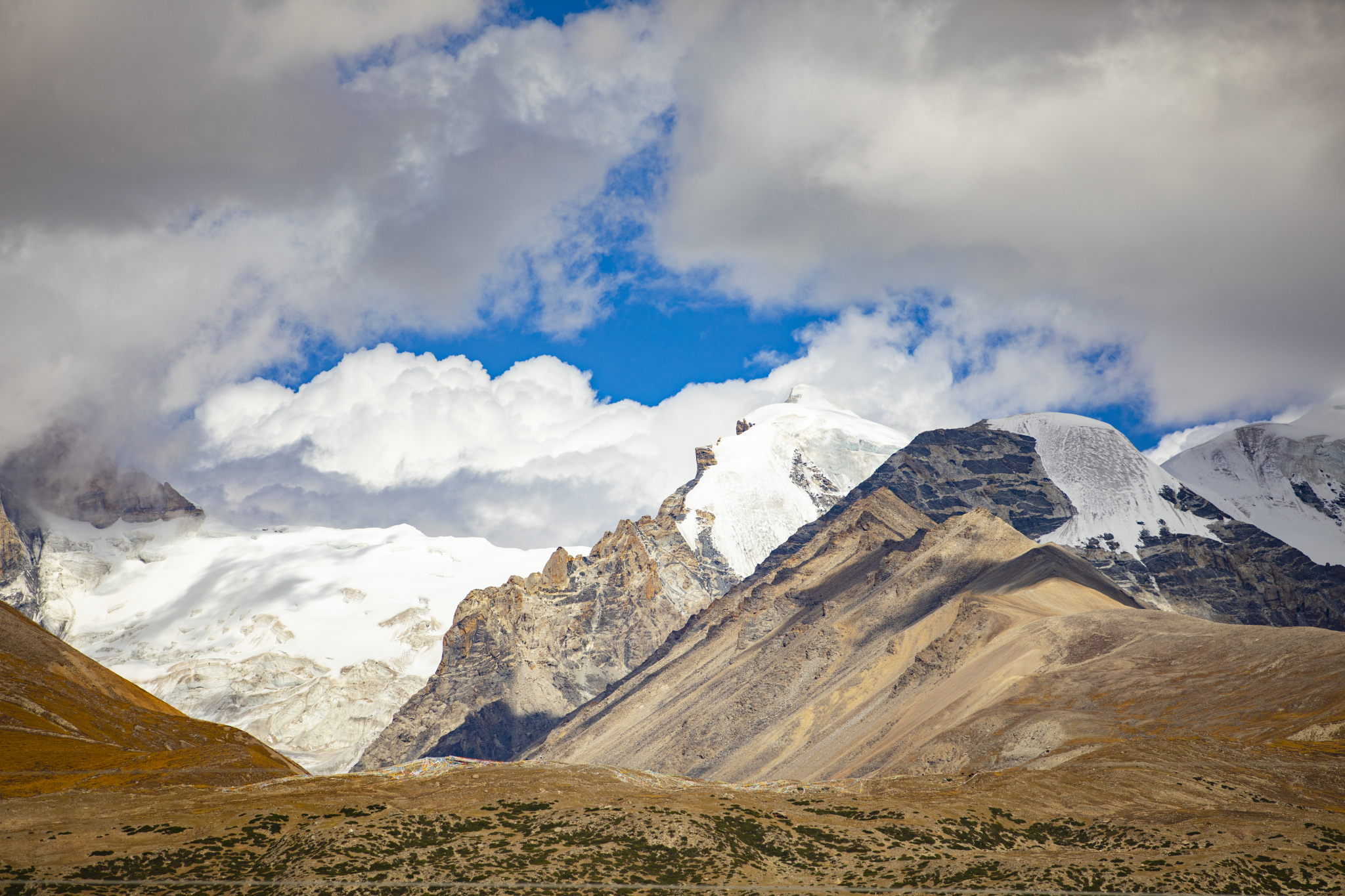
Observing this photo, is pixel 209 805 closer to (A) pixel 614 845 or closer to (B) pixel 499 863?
(B) pixel 499 863

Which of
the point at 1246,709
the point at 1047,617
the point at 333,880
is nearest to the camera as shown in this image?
the point at 333,880

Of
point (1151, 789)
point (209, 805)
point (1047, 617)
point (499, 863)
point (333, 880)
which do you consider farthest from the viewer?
point (1047, 617)

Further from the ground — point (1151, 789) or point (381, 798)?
point (381, 798)

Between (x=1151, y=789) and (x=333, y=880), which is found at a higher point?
(x=333, y=880)

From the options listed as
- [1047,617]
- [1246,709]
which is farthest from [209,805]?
[1047,617]

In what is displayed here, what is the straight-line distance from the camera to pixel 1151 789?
84.2 metres

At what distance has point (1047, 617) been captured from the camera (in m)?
182

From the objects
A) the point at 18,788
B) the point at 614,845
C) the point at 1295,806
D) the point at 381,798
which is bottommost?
the point at 1295,806

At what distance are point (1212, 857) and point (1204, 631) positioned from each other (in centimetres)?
9580

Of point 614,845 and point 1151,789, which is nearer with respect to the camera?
point 614,845

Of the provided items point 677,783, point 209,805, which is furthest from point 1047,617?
point 209,805

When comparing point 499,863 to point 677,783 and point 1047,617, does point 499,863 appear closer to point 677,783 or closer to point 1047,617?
point 677,783

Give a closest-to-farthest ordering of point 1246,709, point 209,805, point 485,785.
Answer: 1. point 209,805
2. point 485,785
3. point 1246,709

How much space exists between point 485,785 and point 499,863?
1462cm
